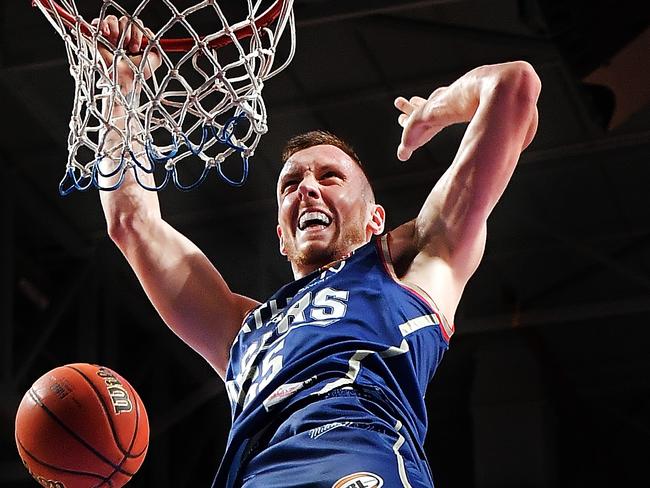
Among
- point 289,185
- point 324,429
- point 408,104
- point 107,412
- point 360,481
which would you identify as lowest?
point 360,481

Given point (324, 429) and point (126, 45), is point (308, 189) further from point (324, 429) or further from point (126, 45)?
point (324, 429)

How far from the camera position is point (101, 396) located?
9.30 ft

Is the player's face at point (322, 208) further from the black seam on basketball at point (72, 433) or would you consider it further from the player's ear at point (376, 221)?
the black seam on basketball at point (72, 433)

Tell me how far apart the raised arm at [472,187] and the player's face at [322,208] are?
18 centimetres

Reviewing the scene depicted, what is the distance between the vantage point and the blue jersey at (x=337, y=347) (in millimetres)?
2316

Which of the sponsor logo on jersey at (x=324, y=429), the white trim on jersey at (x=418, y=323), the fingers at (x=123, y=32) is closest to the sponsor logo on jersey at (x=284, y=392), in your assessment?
the sponsor logo on jersey at (x=324, y=429)

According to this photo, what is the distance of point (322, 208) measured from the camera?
2.78 metres

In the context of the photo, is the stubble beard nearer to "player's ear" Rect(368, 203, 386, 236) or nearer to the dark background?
"player's ear" Rect(368, 203, 386, 236)

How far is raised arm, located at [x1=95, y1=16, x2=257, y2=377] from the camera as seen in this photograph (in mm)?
2844

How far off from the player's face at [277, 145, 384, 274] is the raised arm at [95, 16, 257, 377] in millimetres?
218

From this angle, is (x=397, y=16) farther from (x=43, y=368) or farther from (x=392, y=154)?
(x=43, y=368)

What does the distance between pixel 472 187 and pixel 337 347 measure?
52 cm

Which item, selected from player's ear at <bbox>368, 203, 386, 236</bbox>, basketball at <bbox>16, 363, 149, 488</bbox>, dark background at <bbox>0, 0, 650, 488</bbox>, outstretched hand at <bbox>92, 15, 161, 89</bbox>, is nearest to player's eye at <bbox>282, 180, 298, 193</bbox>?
player's ear at <bbox>368, 203, 386, 236</bbox>

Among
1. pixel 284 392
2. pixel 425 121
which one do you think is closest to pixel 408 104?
pixel 425 121
